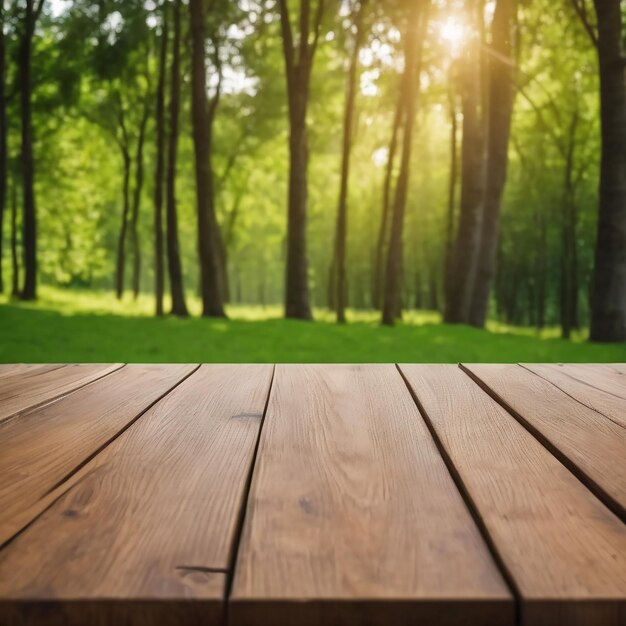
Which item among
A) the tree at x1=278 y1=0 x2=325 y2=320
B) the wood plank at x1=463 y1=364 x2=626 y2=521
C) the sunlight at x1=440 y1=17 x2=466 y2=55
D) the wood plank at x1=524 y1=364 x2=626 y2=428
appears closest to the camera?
the wood plank at x1=463 y1=364 x2=626 y2=521

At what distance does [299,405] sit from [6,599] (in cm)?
129

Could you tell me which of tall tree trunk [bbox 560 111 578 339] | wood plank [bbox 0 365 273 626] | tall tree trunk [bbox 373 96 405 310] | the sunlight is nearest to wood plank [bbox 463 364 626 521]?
wood plank [bbox 0 365 273 626]

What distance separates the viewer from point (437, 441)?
1.63 m

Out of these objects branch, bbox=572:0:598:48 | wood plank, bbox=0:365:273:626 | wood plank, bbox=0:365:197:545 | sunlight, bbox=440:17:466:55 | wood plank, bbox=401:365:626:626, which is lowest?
wood plank, bbox=0:365:197:545

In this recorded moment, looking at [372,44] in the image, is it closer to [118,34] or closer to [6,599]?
[118,34]

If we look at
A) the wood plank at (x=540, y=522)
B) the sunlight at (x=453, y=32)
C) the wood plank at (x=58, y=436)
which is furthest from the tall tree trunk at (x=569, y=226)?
the wood plank at (x=540, y=522)

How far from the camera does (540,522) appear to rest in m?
1.12

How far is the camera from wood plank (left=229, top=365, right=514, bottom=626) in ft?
2.78

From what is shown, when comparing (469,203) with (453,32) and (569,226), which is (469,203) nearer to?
(453,32)

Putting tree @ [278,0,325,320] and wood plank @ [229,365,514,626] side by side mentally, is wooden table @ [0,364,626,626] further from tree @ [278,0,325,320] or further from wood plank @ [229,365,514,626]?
→ tree @ [278,0,325,320]

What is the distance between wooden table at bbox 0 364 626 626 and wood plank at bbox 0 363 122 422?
2.1 inches

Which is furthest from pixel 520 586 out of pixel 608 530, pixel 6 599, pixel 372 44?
pixel 372 44

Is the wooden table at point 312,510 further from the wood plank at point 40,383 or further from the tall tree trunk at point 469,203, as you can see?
the tall tree trunk at point 469,203

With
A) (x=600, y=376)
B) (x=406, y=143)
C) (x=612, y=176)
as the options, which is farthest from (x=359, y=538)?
(x=406, y=143)
